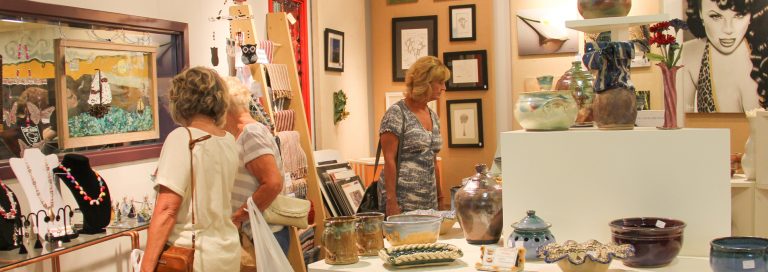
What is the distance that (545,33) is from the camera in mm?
5781

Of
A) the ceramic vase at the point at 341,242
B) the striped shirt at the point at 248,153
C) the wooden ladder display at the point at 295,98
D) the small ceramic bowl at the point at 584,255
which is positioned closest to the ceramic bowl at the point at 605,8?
the small ceramic bowl at the point at 584,255

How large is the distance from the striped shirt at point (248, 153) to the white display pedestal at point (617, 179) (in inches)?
37.9

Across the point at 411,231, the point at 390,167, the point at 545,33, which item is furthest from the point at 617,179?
the point at 545,33

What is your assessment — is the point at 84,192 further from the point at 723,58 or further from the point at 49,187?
the point at 723,58

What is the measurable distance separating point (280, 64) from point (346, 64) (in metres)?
1.37

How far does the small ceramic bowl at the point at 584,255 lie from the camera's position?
86.6 inches

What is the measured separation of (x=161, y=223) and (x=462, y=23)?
4029 mm

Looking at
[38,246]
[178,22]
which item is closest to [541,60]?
[178,22]

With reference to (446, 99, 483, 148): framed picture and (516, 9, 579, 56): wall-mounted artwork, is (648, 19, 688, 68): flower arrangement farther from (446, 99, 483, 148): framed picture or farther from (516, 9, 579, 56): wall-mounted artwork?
(446, 99, 483, 148): framed picture

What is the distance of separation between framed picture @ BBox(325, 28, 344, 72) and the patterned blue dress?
1866mm

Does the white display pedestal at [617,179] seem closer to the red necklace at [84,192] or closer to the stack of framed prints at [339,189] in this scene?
the red necklace at [84,192]

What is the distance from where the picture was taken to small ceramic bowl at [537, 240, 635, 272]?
220 centimetres

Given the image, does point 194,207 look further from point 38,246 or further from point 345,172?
point 345,172

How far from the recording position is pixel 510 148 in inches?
101
